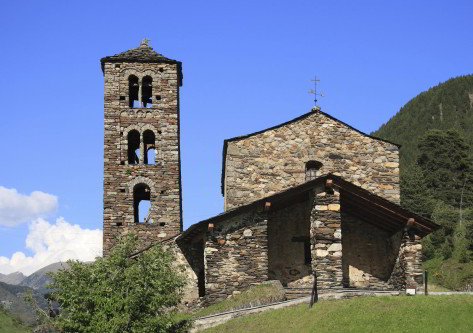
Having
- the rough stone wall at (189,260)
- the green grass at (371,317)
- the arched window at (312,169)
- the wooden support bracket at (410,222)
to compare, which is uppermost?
the arched window at (312,169)

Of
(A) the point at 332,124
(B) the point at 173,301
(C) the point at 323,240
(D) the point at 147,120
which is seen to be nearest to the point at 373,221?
(C) the point at 323,240

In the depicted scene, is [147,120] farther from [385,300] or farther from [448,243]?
[448,243]

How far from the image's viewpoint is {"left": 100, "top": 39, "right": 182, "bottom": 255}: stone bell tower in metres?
31.7

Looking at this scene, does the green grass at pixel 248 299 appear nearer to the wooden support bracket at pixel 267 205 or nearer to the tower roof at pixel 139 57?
the wooden support bracket at pixel 267 205

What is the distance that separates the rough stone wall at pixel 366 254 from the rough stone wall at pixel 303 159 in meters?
2.94

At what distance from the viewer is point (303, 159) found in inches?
1139

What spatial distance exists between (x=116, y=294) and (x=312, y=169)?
38.1 feet

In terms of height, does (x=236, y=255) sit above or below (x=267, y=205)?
below

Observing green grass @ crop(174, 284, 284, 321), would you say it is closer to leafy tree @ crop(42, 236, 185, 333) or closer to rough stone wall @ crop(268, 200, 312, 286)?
leafy tree @ crop(42, 236, 185, 333)

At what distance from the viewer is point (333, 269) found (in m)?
23.3

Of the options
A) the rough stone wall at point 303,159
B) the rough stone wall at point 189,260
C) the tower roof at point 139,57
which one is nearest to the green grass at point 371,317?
the rough stone wall at point 189,260

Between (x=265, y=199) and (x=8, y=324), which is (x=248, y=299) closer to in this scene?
(x=265, y=199)

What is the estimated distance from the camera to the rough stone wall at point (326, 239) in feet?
76.3

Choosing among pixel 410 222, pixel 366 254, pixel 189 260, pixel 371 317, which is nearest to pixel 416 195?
pixel 366 254
